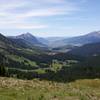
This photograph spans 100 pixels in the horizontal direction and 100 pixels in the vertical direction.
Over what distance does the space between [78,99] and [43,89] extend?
15.4 ft

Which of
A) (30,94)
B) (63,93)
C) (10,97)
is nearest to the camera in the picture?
(10,97)

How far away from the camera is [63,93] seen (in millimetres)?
25531

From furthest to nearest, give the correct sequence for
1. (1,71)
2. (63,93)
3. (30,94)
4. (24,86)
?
1. (1,71)
2. (24,86)
3. (63,93)
4. (30,94)

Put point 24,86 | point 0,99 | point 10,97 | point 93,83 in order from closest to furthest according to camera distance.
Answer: point 0,99, point 10,97, point 24,86, point 93,83

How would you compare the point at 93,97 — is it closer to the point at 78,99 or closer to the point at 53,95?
the point at 78,99

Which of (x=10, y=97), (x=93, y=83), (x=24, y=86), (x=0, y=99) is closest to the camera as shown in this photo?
(x=0, y=99)

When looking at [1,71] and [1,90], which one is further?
[1,71]

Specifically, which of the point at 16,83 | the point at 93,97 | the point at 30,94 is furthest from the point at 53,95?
the point at 16,83

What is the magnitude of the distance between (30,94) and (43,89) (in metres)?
3.22

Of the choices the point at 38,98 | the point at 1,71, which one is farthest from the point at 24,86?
the point at 1,71

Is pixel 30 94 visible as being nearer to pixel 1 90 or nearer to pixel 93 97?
pixel 1 90

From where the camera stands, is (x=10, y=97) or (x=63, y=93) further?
(x=63, y=93)

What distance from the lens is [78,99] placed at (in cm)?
2334

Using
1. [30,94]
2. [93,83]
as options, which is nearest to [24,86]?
[30,94]
